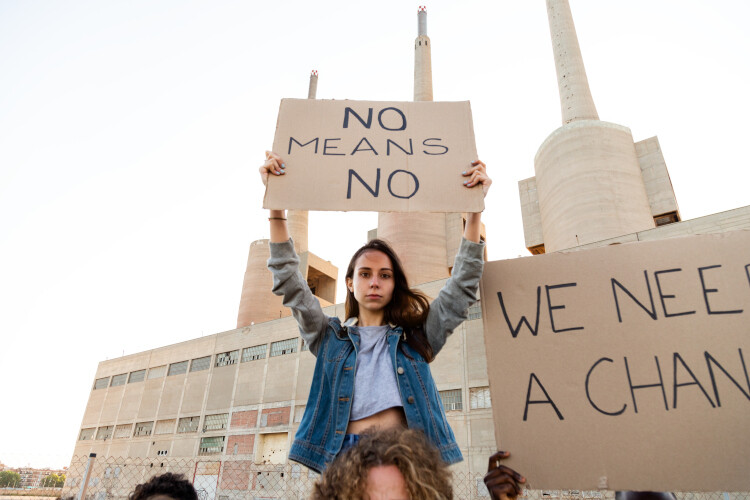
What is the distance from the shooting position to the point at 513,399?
1965 millimetres

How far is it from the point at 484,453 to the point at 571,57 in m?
23.0

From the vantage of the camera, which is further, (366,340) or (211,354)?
(211,354)

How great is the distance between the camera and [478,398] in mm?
21547

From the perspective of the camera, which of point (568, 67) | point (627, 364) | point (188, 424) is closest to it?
point (627, 364)

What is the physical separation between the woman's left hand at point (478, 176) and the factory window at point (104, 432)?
44885 mm

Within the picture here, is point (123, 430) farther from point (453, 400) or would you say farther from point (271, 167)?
point (271, 167)

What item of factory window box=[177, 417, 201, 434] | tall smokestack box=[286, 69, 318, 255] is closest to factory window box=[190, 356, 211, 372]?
factory window box=[177, 417, 201, 434]

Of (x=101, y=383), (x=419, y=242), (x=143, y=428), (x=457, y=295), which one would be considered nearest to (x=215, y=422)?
(x=143, y=428)

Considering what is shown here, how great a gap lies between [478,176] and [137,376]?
142 feet

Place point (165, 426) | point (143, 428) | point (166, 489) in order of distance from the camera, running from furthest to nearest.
Result: point (143, 428), point (165, 426), point (166, 489)

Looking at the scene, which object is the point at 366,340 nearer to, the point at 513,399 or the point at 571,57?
the point at 513,399

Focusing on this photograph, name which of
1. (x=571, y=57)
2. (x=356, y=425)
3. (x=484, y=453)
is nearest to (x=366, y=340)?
(x=356, y=425)

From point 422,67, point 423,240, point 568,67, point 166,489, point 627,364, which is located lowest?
point 166,489

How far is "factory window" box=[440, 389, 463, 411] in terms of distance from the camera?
72.8ft
